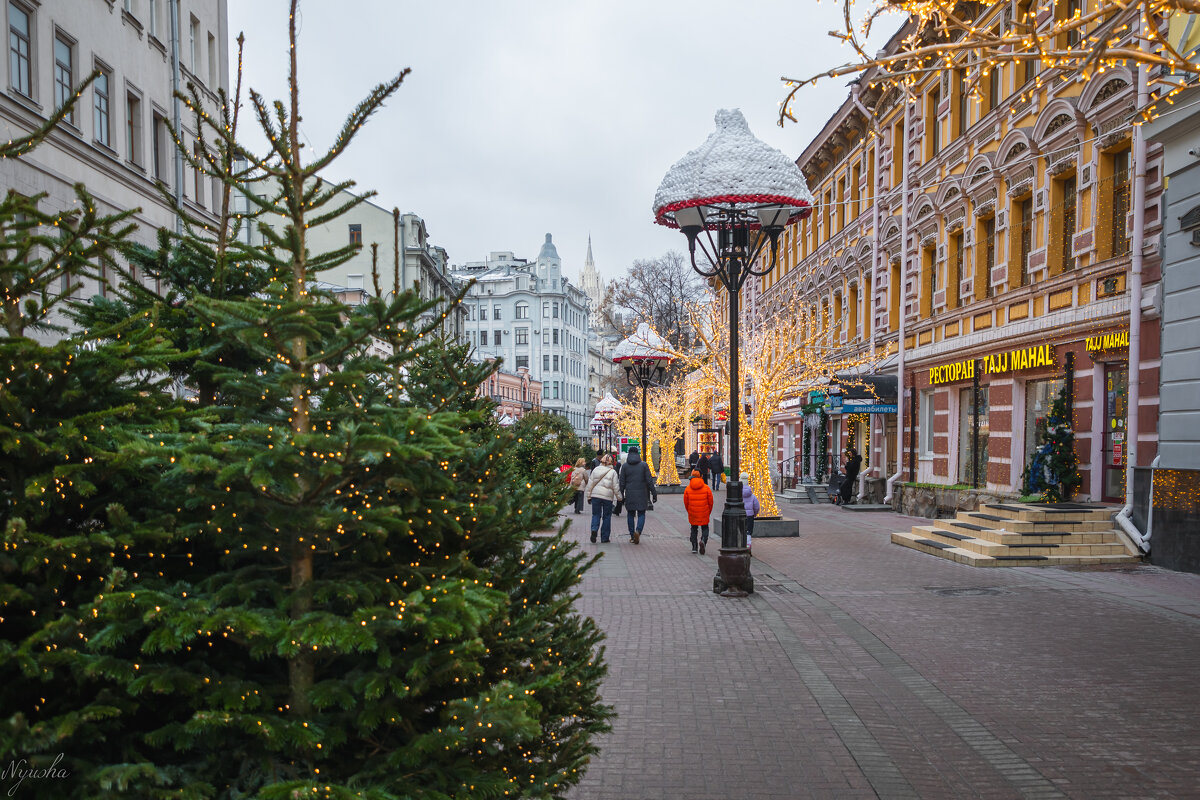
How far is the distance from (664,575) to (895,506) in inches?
532

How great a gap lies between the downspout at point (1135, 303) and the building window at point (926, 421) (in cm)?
923

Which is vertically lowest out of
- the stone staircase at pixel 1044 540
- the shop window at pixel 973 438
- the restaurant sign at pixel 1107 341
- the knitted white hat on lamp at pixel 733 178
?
the stone staircase at pixel 1044 540

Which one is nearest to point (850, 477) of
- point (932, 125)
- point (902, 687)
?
point (932, 125)

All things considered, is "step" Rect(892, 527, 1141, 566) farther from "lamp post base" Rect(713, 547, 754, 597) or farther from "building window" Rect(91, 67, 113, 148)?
"building window" Rect(91, 67, 113, 148)

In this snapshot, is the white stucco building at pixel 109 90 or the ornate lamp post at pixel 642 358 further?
the ornate lamp post at pixel 642 358

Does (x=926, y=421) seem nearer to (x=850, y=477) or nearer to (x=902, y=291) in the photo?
(x=902, y=291)

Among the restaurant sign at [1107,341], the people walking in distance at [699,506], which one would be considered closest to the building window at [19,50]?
the people walking in distance at [699,506]

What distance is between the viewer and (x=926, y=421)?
78.9 feet

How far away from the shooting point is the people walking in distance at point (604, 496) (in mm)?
17750

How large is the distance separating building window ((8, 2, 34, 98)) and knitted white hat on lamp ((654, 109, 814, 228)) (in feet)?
37.7

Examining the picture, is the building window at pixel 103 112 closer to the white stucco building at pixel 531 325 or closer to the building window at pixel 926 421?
the building window at pixel 926 421

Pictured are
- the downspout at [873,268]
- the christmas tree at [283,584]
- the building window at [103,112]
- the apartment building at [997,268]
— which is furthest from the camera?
the downspout at [873,268]

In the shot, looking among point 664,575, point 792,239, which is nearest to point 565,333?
point 792,239

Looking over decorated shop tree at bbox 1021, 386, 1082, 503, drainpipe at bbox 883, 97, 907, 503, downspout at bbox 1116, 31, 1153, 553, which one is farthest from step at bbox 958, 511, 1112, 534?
drainpipe at bbox 883, 97, 907, 503
